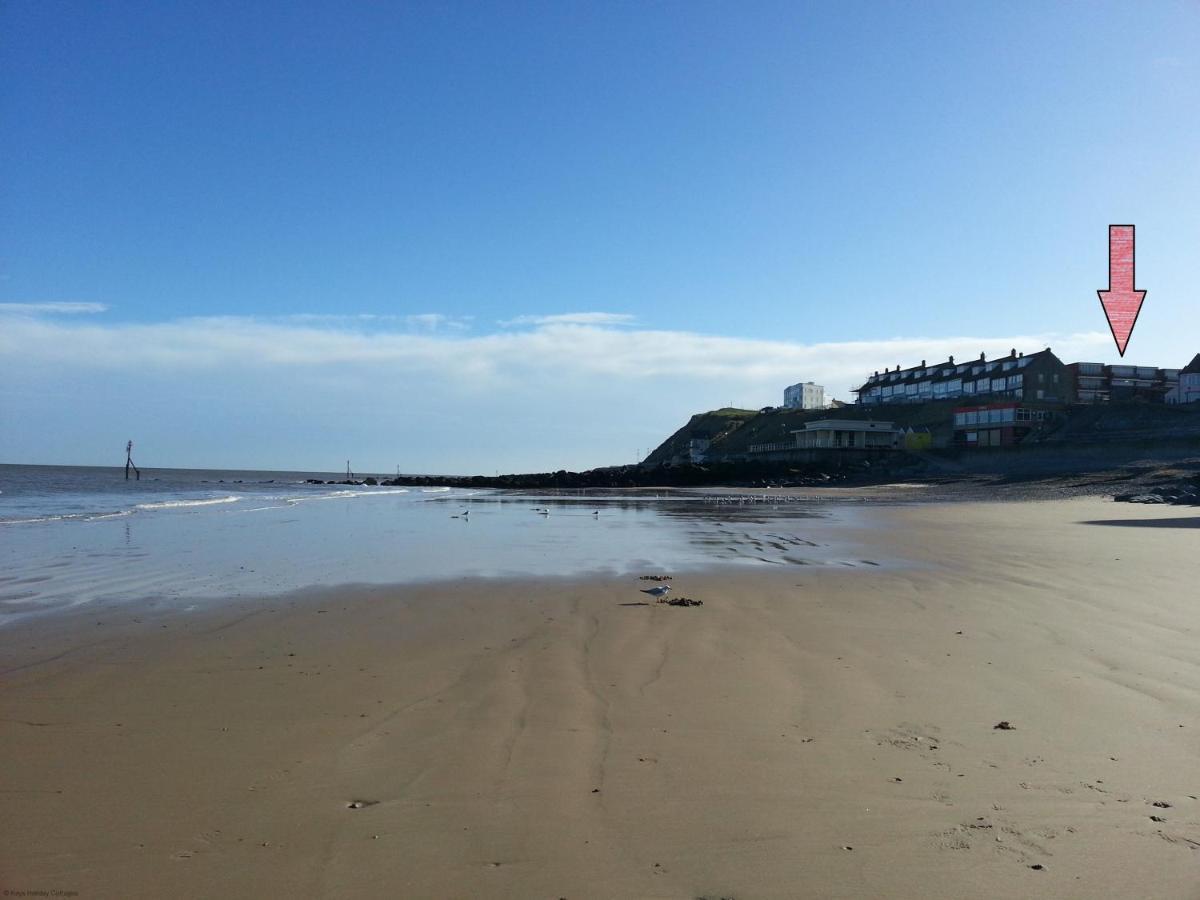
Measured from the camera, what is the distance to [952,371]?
318ft

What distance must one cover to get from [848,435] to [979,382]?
26.7 meters

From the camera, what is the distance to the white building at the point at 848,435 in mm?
71500

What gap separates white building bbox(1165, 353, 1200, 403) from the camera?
67.8m

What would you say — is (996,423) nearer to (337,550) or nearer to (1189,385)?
(1189,385)

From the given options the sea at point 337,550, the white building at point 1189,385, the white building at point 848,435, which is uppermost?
the white building at point 1189,385

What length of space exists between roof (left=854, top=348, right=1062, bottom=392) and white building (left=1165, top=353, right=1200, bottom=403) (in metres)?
12.5

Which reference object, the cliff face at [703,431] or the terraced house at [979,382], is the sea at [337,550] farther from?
the cliff face at [703,431]

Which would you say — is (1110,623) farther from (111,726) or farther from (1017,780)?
(111,726)

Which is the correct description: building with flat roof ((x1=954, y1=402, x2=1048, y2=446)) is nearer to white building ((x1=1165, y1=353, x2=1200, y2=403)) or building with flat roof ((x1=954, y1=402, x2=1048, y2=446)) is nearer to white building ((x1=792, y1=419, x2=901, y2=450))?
white building ((x1=792, y1=419, x2=901, y2=450))

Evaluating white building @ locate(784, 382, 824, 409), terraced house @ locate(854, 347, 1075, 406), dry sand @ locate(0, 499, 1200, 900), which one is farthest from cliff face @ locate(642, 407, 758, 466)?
dry sand @ locate(0, 499, 1200, 900)

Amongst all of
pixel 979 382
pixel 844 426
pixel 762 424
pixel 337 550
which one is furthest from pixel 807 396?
pixel 337 550

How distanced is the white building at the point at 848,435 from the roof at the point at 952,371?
20.8m

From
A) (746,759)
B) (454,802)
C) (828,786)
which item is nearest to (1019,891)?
(828,786)

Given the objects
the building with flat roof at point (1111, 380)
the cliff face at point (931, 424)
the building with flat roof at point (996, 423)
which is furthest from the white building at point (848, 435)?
the building with flat roof at point (1111, 380)
